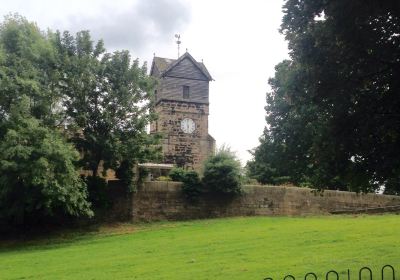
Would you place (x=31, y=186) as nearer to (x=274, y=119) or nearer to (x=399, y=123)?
(x=274, y=119)

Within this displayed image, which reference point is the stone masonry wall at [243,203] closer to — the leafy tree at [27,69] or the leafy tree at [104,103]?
the leafy tree at [104,103]

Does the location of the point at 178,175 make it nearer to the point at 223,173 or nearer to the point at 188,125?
the point at 223,173

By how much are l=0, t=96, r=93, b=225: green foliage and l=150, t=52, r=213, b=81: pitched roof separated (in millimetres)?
22628

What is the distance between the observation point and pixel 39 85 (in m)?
23.7

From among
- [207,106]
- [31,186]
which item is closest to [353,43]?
[31,186]

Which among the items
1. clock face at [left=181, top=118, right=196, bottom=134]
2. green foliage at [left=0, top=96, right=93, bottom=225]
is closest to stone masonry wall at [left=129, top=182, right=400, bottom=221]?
green foliage at [left=0, top=96, right=93, bottom=225]

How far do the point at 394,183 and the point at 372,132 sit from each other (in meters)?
2.50

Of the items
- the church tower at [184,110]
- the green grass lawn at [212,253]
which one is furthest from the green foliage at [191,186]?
the church tower at [184,110]

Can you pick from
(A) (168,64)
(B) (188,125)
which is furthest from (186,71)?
(B) (188,125)

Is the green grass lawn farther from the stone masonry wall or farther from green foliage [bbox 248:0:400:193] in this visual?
the stone masonry wall

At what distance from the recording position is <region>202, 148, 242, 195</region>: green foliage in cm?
2775

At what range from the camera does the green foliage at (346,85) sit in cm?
948

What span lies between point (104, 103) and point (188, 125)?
62.2 feet

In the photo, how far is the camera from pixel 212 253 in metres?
15.2
